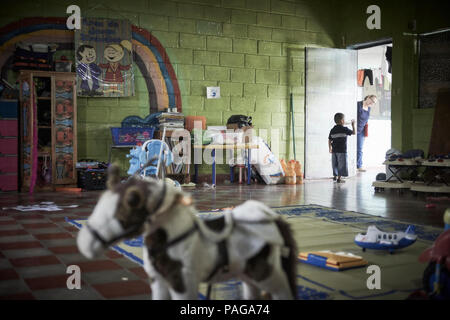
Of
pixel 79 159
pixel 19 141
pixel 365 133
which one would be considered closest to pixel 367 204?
pixel 79 159

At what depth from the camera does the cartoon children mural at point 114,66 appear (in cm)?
693

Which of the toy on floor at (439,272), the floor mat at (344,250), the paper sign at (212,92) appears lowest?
the floor mat at (344,250)

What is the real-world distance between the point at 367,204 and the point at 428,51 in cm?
376

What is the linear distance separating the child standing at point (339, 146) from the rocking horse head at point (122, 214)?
6.53 meters

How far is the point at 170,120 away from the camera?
22.8 ft

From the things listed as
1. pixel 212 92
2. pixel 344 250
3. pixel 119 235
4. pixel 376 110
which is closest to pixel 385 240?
pixel 344 250

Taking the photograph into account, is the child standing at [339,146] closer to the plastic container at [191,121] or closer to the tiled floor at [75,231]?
the tiled floor at [75,231]

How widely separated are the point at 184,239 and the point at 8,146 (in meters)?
5.55

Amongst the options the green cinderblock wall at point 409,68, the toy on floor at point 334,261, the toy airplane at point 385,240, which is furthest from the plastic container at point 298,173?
the toy on floor at point 334,261

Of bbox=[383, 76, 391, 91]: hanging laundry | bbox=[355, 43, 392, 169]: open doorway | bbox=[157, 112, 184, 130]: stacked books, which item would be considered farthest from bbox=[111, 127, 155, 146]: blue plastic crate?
bbox=[383, 76, 391, 91]: hanging laundry

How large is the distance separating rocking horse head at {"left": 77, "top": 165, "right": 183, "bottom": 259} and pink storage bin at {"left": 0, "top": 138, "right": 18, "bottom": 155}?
538cm

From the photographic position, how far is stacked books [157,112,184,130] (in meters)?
6.94

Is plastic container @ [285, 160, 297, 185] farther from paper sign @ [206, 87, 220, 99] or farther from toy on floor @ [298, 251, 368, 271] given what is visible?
toy on floor @ [298, 251, 368, 271]

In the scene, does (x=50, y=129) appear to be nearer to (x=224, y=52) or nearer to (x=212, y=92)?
(x=212, y=92)
